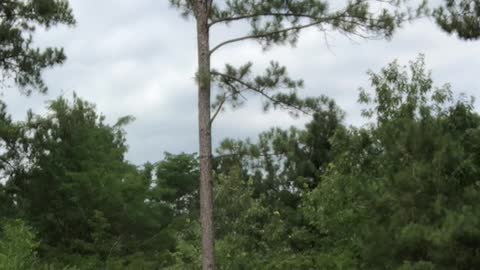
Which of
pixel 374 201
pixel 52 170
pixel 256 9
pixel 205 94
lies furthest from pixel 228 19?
pixel 52 170

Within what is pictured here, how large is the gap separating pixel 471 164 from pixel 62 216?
A: 19.8 m

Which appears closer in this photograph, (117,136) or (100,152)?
(100,152)

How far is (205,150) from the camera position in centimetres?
1291

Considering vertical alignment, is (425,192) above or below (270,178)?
below

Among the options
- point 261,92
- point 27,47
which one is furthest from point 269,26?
point 27,47

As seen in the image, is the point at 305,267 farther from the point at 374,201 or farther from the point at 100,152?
the point at 100,152

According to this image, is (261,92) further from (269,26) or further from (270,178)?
(270,178)

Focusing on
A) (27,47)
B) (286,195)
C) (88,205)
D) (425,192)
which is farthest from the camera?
(286,195)

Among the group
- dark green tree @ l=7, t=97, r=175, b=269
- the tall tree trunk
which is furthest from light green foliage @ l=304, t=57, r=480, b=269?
dark green tree @ l=7, t=97, r=175, b=269

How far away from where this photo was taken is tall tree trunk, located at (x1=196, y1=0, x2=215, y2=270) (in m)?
12.7

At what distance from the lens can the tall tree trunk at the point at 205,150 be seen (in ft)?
41.8

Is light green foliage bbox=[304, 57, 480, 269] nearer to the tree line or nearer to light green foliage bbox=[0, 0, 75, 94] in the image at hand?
the tree line

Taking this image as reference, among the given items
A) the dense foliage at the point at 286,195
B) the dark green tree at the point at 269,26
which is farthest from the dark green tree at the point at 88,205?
the dark green tree at the point at 269,26

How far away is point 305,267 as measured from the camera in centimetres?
1916
